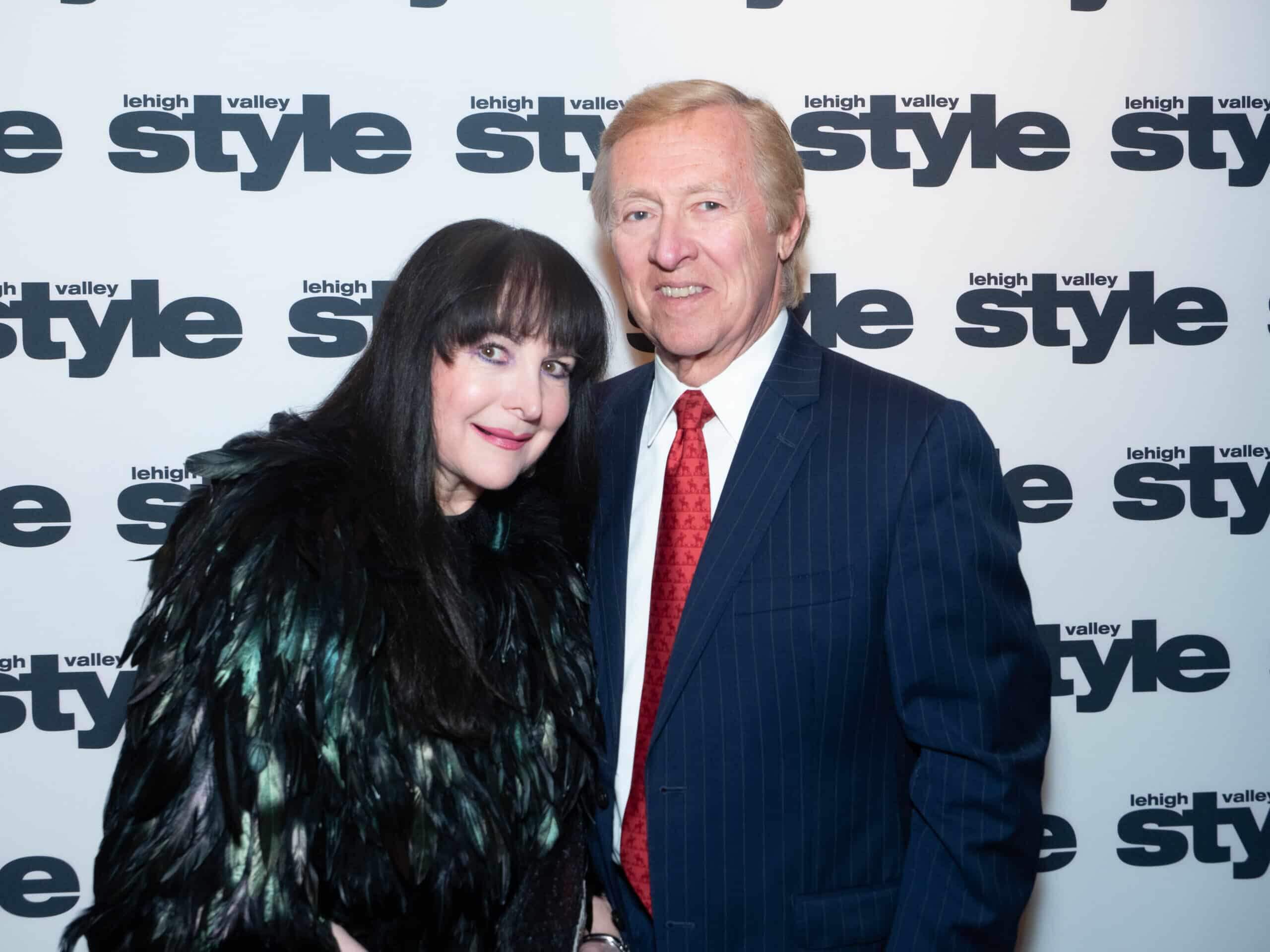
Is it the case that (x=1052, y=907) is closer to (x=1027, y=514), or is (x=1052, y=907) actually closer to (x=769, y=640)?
(x=1027, y=514)

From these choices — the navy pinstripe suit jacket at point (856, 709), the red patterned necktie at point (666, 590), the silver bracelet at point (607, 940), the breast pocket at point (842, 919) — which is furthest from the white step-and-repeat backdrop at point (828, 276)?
the silver bracelet at point (607, 940)

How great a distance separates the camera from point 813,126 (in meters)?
2.60

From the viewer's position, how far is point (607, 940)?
5.79 feet

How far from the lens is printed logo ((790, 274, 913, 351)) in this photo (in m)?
2.62

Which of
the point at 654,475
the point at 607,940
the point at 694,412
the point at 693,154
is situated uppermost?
the point at 693,154

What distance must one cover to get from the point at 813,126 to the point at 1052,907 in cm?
203

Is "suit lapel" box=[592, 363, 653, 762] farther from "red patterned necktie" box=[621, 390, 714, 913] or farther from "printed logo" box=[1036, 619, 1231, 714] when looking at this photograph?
"printed logo" box=[1036, 619, 1231, 714]

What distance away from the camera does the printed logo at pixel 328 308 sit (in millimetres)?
2537

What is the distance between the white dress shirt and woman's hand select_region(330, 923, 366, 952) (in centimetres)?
46

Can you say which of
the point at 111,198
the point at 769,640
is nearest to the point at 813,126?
the point at 769,640

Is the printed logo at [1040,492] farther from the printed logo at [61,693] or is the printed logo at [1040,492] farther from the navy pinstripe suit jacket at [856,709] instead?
the printed logo at [61,693]

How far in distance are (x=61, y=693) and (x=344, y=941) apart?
4.72ft

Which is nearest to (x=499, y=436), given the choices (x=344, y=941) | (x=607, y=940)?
(x=344, y=941)

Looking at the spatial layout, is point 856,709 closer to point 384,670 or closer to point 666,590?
point 666,590
